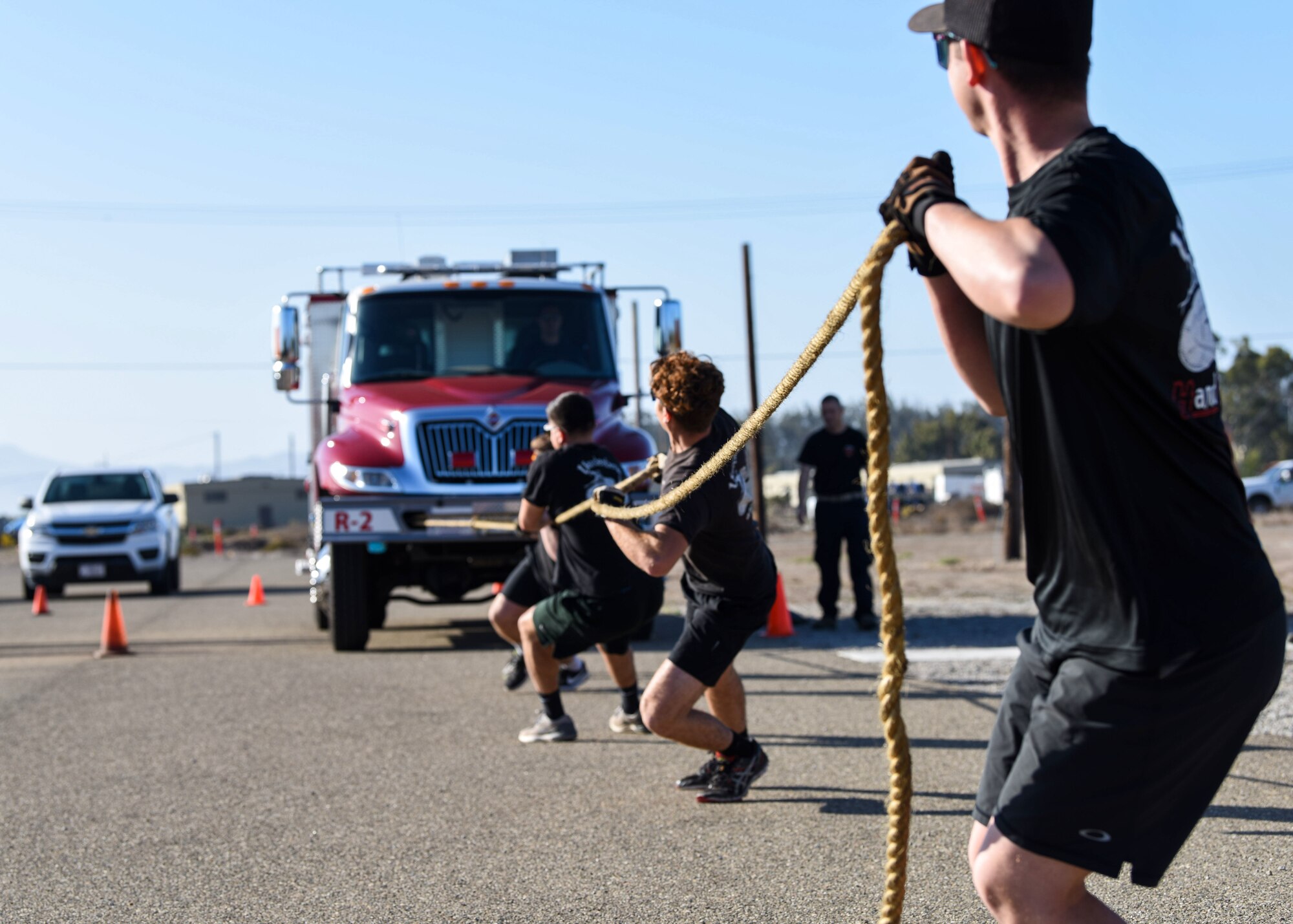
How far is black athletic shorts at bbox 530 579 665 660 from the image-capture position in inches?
268

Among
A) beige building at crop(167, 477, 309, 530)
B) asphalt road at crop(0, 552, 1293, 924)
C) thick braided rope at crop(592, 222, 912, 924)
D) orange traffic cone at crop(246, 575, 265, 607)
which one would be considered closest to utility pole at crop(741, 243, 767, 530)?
orange traffic cone at crop(246, 575, 265, 607)

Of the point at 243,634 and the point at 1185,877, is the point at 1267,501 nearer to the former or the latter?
the point at 243,634

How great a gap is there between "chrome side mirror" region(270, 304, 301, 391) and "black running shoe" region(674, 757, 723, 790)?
6920mm

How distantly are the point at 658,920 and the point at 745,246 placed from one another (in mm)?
23705

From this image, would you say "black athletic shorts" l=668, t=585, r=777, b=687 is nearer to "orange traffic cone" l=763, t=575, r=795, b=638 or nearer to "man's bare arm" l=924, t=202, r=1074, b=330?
"man's bare arm" l=924, t=202, r=1074, b=330

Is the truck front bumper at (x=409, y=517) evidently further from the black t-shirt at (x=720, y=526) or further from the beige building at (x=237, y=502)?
the beige building at (x=237, y=502)

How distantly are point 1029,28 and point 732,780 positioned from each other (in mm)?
4149

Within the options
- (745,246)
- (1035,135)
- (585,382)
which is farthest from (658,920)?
(745,246)

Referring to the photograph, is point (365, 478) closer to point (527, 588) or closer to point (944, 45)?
point (527, 588)

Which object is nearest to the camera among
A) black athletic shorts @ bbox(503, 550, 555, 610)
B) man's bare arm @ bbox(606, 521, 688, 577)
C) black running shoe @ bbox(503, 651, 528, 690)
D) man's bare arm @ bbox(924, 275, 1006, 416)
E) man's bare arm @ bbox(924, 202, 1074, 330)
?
man's bare arm @ bbox(924, 202, 1074, 330)

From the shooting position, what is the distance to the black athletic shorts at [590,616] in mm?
6816

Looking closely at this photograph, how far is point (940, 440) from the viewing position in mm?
127688

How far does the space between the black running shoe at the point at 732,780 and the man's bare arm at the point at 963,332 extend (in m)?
3.61

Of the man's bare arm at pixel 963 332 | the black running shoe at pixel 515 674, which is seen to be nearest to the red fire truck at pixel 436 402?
the black running shoe at pixel 515 674
